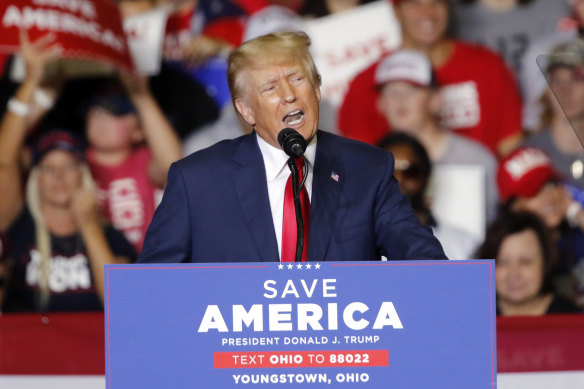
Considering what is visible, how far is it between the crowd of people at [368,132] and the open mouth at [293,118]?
7.52 ft

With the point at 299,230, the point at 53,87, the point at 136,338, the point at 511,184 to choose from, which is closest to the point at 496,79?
the point at 511,184

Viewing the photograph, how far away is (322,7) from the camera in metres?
4.34

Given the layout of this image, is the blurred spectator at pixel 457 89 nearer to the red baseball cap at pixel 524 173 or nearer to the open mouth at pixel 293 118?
the red baseball cap at pixel 524 173

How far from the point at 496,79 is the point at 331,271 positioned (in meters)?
3.09

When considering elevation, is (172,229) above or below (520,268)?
below

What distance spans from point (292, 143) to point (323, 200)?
0.32 m

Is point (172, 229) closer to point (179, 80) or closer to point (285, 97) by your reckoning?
point (285, 97)

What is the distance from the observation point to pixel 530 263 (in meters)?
4.07

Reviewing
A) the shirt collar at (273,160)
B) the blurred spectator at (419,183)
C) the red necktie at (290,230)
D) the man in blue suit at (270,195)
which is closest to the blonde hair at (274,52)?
the man in blue suit at (270,195)

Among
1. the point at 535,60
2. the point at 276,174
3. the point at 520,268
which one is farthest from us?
the point at 535,60

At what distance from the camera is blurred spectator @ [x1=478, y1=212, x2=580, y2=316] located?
13.2ft

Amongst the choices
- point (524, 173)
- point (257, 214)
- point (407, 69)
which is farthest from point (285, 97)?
point (524, 173)

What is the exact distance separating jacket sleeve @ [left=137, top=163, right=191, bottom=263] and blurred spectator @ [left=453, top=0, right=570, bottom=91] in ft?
9.32

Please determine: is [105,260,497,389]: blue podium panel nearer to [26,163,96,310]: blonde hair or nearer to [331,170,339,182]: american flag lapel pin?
[331,170,339,182]: american flag lapel pin
